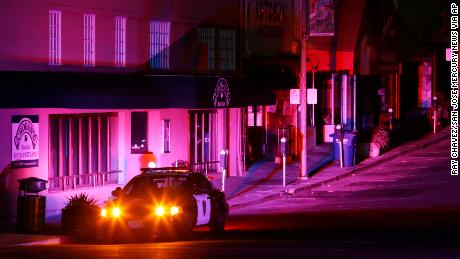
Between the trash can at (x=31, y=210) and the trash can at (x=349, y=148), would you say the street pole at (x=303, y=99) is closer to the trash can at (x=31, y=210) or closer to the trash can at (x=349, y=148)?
the trash can at (x=349, y=148)

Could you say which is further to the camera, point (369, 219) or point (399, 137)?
point (399, 137)

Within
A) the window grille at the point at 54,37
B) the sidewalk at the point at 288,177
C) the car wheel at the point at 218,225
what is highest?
the window grille at the point at 54,37

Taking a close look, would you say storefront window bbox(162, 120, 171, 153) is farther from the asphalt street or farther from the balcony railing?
the asphalt street

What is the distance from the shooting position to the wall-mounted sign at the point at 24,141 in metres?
24.5

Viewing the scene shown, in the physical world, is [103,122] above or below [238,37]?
below

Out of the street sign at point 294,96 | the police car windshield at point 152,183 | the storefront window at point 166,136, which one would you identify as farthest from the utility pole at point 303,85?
the police car windshield at point 152,183

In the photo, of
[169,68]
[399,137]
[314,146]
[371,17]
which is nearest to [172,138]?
[169,68]

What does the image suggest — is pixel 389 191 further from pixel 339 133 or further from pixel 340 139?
pixel 339 133

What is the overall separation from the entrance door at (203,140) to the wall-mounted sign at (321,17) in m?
4.80

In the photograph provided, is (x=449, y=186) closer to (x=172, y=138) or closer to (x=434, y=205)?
(x=434, y=205)

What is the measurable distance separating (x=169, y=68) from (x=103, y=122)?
11.9 feet

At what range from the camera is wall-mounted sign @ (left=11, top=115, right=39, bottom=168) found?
2448 cm

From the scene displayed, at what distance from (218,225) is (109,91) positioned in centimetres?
682

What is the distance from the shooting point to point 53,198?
25812 millimetres
